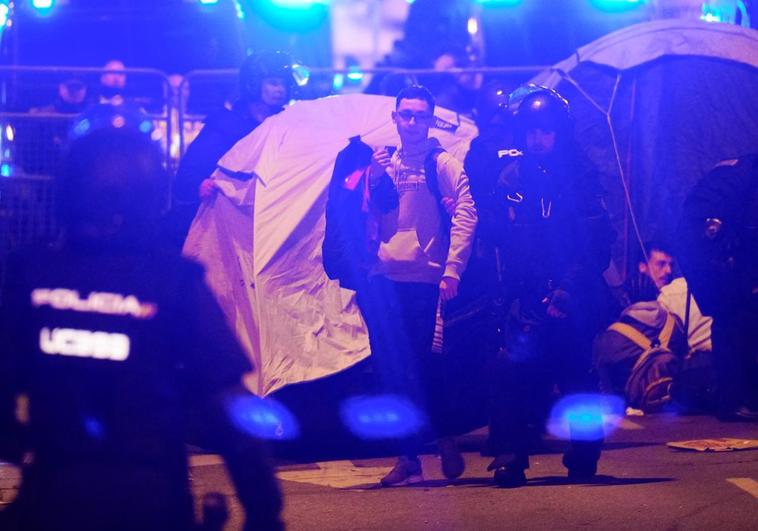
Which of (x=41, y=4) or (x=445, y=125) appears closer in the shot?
(x=445, y=125)

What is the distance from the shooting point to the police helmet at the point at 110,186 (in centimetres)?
368

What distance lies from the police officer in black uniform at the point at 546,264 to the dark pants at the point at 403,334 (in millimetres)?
429

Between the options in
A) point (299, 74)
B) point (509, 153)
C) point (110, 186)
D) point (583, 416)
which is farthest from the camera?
point (299, 74)

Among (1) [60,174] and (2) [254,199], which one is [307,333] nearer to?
(2) [254,199]

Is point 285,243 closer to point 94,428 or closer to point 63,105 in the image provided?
point 63,105

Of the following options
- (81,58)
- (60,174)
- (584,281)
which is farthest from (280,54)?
(60,174)

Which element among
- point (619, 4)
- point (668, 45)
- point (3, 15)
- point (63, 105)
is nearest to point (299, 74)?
point (63, 105)

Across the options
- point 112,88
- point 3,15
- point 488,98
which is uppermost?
point 3,15

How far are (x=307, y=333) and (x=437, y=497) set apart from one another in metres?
2.39

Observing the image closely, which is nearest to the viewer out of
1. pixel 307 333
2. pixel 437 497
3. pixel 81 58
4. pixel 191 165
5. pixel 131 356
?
pixel 131 356

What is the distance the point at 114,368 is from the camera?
357cm

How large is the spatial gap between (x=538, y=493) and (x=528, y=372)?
0.72 metres

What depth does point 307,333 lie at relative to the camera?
10.1 metres

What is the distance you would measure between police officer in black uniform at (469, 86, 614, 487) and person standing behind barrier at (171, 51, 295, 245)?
2772 mm
